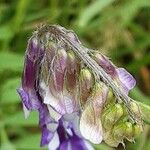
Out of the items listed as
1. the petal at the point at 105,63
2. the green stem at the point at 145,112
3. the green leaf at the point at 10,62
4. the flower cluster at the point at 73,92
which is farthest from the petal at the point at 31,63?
the green leaf at the point at 10,62

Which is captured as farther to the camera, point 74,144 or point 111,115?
point 74,144

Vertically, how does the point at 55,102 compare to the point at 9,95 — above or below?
below

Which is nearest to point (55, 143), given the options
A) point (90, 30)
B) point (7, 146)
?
point (7, 146)

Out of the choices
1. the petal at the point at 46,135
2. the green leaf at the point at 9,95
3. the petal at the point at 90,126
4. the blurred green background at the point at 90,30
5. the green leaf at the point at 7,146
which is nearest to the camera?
the petal at the point at 90,126

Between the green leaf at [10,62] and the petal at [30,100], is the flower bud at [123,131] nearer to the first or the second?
the petal at [30,100]

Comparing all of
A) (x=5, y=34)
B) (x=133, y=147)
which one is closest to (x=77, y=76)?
(x=5, y=34)

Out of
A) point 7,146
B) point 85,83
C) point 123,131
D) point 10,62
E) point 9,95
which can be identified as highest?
point 10,62

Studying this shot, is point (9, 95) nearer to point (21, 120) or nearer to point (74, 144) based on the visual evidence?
point (21, 120)
